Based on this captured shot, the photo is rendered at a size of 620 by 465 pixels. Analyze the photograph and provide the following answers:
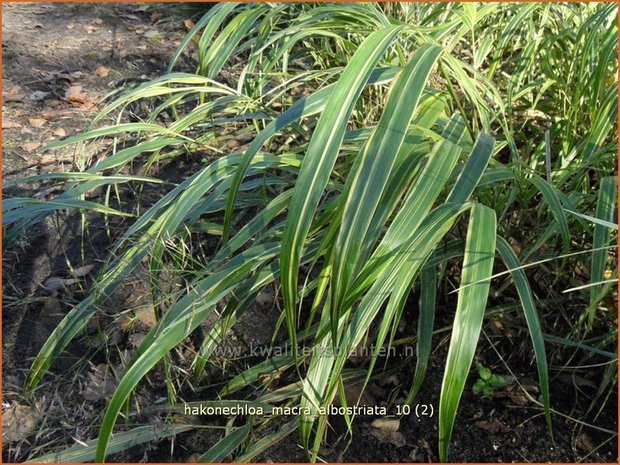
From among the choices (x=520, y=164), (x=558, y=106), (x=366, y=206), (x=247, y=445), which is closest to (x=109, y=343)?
(x=247, y=445)

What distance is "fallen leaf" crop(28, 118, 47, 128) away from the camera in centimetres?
207

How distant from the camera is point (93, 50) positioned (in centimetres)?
242

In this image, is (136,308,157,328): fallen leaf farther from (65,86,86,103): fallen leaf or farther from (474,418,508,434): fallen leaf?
(65,86,86,103): fallen leaf

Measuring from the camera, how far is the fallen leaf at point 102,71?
2283 millimetres

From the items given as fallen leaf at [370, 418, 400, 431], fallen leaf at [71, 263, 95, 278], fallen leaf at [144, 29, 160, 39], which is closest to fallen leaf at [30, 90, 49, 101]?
fallen leaf at [144, 29, 160, 39]

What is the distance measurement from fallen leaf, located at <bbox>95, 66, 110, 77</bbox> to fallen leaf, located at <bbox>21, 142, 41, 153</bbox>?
400mm

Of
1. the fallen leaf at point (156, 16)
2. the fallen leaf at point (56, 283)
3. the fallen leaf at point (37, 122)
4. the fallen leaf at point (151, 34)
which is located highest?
the fallen leaf at point (156, 16)

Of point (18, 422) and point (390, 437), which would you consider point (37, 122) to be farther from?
point (390, 437)

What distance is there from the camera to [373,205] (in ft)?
2.89

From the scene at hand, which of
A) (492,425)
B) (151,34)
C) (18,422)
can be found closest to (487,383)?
(492,425)

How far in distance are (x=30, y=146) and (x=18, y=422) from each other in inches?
36.9

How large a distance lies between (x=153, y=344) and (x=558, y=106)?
3.40ft

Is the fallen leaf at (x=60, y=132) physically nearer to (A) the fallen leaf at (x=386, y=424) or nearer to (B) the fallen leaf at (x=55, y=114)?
(B) the fallen leaf at (x=55, y=114)

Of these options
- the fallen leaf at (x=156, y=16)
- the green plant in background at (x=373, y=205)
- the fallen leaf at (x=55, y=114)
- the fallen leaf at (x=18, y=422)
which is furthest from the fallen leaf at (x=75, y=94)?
the fallen leaf at (x=18, y=422)
